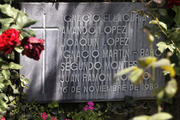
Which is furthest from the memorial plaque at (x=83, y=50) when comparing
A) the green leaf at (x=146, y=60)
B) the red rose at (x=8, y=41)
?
the green leaf at (x=146, y=60)

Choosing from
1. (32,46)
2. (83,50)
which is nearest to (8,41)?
(32,46)

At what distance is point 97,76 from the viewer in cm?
301

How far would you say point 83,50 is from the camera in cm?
296

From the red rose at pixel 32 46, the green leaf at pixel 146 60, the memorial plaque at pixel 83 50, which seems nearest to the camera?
the green leaf at pixel 146 60

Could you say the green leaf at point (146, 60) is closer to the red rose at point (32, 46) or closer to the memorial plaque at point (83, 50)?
the red rose at point (32, 46)

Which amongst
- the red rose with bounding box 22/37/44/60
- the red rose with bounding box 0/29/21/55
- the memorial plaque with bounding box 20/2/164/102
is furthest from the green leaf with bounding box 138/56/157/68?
the memorial plaque with bounding box 20/2/164/102

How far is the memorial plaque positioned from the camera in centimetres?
289

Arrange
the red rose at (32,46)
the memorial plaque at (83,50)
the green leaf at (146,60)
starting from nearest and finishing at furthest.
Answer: the green leaf at (146,60)
the red rose at (32,46)
the memorial plaque at (83,50)

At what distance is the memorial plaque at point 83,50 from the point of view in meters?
2.89

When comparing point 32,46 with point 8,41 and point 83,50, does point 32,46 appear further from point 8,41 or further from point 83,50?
point 83,50

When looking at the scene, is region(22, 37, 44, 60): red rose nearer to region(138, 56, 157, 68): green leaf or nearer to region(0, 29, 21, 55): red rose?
region(0, 29, 21, 55): red rose

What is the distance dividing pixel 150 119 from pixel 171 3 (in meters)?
1.04

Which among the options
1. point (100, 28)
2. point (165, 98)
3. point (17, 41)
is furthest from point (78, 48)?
point (165, 98)

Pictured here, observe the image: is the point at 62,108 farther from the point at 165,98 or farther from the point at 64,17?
the point at 165,98
